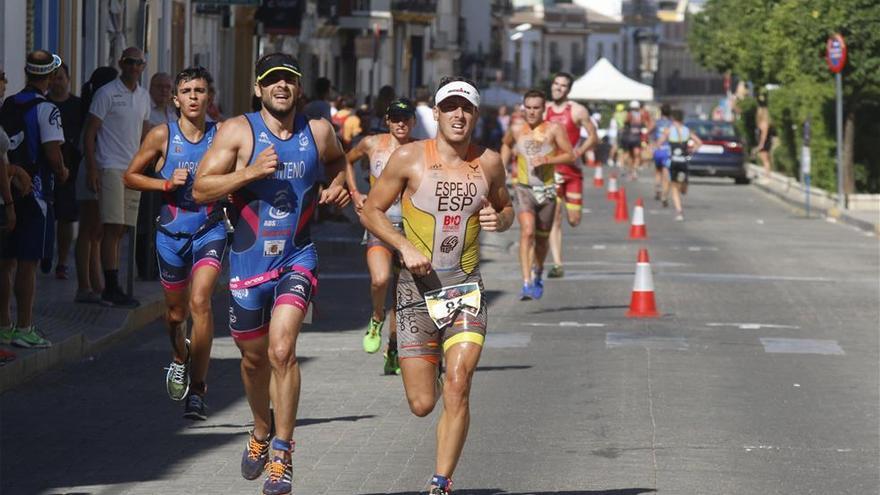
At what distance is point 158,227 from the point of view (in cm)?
1141

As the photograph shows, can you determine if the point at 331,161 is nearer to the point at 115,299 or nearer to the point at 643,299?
the point at 115,299

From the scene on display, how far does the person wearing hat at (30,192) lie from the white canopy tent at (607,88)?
56.0 metres

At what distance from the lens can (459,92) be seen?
8781 mm

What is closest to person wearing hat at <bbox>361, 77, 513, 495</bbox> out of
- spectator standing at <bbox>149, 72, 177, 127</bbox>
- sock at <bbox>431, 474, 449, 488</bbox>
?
sock at <bbox>431, 474, 449, 488</bbox>

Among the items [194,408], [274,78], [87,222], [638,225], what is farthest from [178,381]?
[638,225]

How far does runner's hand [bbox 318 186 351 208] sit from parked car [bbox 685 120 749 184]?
135 ft

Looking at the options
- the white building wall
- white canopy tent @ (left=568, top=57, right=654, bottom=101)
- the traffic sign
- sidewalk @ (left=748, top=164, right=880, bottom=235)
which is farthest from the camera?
white canopy tent @ (left=568, top=57, right=654, bottom=101)

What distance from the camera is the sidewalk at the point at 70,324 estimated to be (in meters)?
12.7

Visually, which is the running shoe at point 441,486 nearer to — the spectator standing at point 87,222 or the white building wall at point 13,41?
the spectator standing at point 87,222

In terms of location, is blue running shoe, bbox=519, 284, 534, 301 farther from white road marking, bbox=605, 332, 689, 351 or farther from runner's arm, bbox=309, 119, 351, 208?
runner's arm, bbox=309, 119, 351, 208

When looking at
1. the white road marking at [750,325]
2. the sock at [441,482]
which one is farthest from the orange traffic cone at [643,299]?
the sock at [441,482]

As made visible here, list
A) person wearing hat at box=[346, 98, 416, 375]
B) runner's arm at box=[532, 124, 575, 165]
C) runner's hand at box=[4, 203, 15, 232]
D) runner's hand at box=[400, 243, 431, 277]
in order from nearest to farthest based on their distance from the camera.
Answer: runner's hand at box=[400, 243, 431, 277] → runner's hand at box=[4, 203, 15, 232] → person wearing hat at box=[346, 98, 416, 375] → runner's arm at box=[532, 124, 575, 165]

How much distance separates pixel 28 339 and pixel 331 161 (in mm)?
4437

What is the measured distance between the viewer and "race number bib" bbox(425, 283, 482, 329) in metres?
8.76
